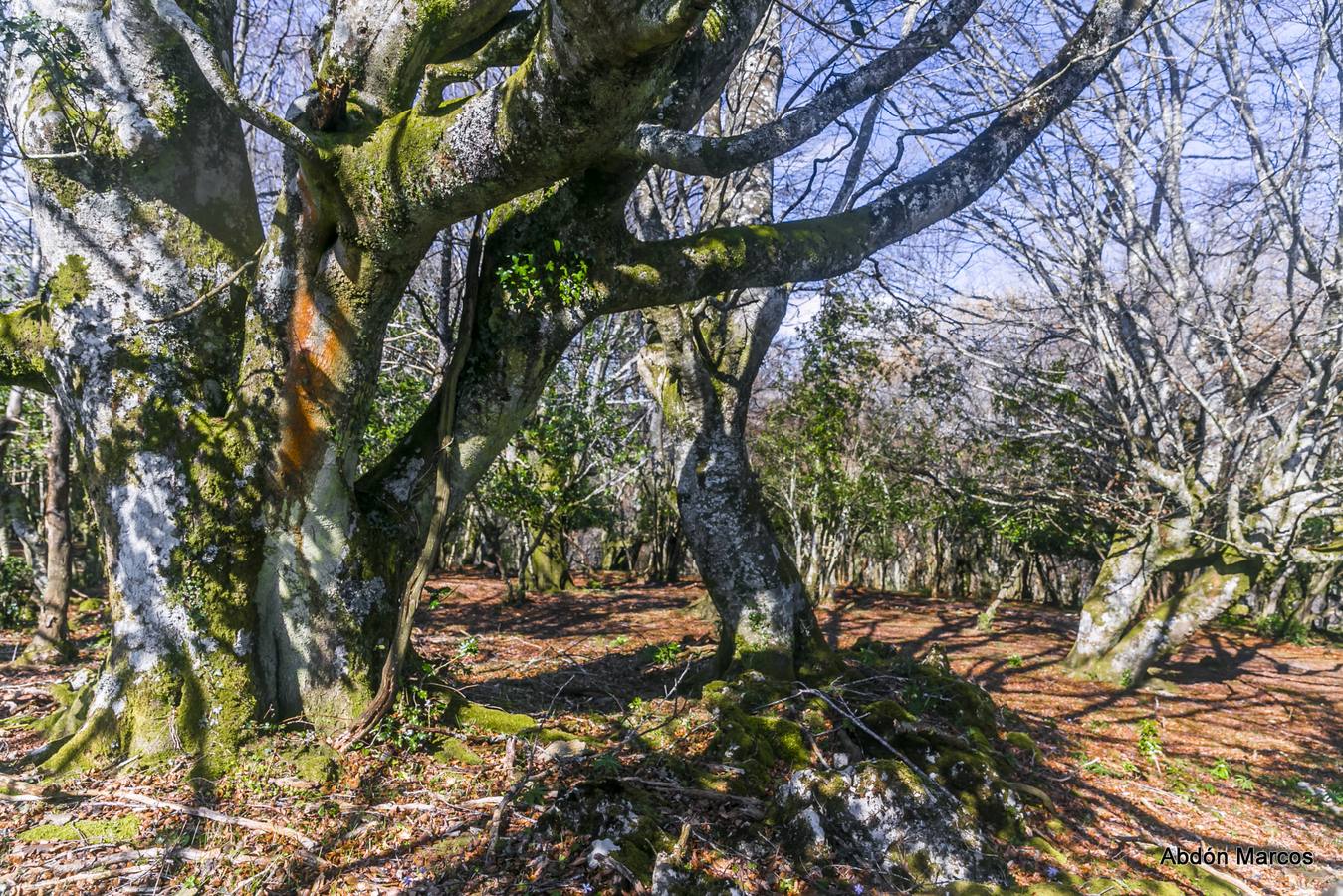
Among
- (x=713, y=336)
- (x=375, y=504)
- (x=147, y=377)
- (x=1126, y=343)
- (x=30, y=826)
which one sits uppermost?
(x=1126, y=343)

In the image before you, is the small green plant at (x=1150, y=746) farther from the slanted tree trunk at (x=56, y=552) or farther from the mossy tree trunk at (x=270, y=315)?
the slanted tree trunk at (x=56, y=552)

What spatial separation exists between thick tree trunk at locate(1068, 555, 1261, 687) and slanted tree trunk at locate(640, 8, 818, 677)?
455cm

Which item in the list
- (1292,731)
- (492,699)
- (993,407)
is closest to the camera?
(492,699)

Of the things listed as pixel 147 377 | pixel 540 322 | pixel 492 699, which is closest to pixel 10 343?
pixel 147 377

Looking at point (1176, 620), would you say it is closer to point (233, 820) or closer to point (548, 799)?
point (548, 799)

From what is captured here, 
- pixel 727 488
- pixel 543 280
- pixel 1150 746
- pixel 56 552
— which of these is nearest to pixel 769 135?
pixel 543 280

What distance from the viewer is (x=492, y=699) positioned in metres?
4.75

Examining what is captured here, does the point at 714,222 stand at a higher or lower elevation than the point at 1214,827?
higher

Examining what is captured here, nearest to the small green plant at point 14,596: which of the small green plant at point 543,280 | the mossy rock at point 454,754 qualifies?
the mossy rock at point 454,754

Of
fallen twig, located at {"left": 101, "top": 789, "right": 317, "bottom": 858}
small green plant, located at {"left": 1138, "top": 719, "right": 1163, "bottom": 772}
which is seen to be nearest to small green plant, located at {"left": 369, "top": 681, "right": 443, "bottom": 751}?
fallen twig, located at {"left": 101, "top": 789, "right": 317, "bottom": 858}

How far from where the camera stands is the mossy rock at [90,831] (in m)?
3.12

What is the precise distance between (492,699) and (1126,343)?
24.0ft

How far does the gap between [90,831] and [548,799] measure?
71.0 inches

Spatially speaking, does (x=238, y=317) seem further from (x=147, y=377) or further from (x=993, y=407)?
(x=993, y=407)
